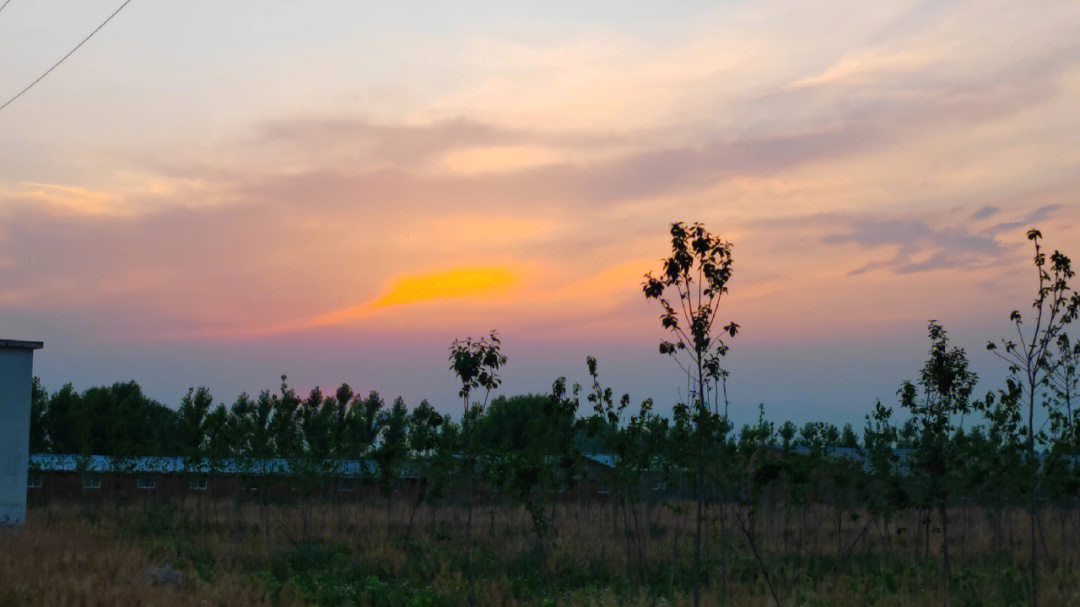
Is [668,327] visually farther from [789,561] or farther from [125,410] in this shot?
[125,410]

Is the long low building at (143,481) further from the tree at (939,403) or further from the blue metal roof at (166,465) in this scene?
the tree at (939,403)

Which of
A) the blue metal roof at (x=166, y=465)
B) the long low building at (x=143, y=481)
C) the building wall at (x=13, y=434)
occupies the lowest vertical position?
the long low building at (x=143, y=481)

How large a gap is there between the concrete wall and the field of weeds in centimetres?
114

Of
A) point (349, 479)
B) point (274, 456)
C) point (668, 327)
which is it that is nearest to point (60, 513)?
point (274, 456)

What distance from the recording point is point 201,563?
26.5 m

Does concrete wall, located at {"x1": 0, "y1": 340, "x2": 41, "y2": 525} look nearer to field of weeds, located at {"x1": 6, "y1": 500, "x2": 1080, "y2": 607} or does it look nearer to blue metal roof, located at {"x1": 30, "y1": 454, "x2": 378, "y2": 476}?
field of weeds, located at {"x1": 6, "y1": 500, "x2": 1080, "y2": 607}

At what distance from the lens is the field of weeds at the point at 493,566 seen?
805 inches

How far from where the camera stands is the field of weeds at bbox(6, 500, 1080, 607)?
20.4 meters

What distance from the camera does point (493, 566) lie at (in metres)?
27.3

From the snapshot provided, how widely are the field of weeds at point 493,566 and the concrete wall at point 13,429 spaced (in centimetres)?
114

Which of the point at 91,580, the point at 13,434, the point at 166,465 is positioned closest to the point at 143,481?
the point at 166,465

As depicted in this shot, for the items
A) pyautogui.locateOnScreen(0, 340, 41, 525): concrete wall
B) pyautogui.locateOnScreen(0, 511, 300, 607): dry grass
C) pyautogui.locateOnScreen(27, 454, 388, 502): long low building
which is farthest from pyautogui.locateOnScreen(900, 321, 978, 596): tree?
pyautogui.locateOnScreen(27, 454, 388, 502): long low building

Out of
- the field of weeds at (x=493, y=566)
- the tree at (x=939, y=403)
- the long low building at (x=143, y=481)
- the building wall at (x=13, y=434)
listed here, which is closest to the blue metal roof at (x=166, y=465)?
the long low building at (x=143, y=481)

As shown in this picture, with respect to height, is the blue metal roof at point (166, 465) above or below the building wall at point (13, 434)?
below
